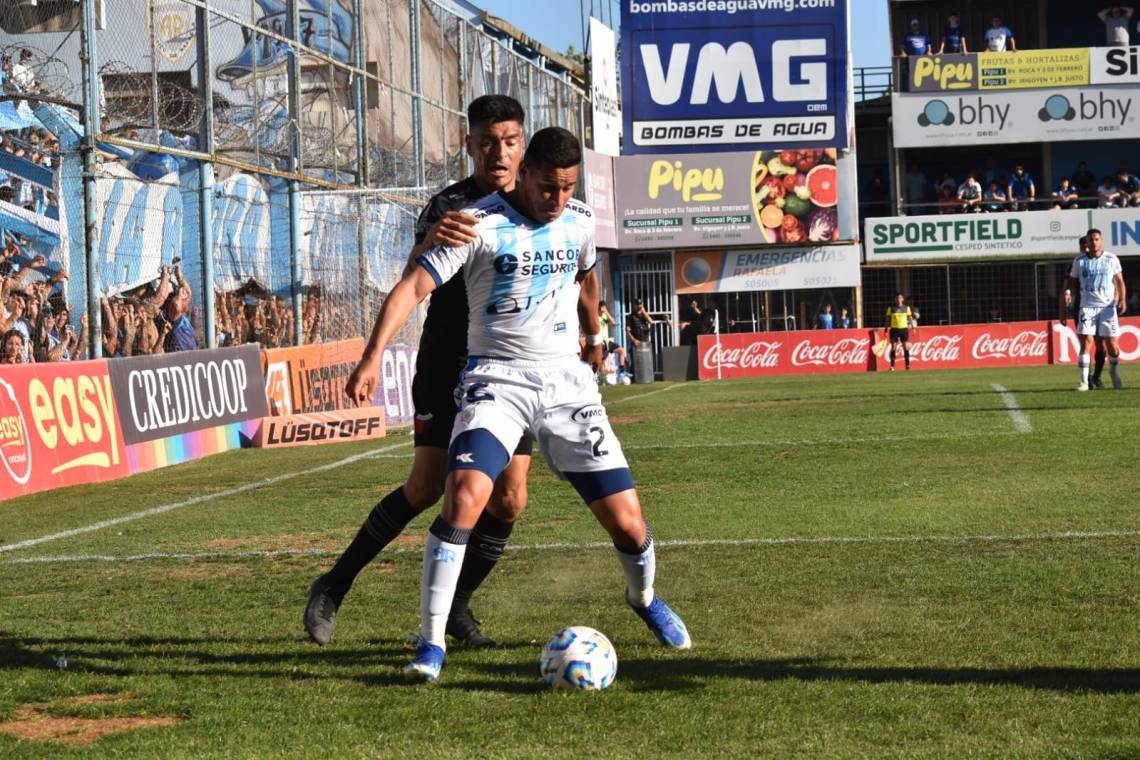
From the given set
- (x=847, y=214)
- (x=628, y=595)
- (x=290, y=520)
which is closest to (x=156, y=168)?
(x=290, y=520)

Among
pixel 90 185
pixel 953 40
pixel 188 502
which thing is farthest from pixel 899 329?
pixel 188 502

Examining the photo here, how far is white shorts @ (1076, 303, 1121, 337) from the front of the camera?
20.8m

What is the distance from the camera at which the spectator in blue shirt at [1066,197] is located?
1735 inches

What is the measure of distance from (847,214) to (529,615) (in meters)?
36.6

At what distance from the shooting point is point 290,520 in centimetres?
1041

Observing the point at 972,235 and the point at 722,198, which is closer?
the point at 722,198

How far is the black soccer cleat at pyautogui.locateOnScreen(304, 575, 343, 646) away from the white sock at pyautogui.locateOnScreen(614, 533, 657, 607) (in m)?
1.12

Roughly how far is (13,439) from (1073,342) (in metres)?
29.0

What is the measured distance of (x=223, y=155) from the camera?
63.9 ft

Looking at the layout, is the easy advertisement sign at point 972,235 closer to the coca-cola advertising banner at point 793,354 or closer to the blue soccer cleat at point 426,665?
the coca-cola advertising banner at point 793,354

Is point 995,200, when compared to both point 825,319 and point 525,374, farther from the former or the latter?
point 525,374

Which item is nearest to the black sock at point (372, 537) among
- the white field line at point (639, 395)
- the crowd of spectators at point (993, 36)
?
the white field line at point (639, 395)

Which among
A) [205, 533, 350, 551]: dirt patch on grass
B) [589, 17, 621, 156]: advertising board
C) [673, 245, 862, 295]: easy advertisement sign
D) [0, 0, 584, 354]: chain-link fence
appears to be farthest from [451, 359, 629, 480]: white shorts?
[673, 245, 862, 295]: easy advertisement sign

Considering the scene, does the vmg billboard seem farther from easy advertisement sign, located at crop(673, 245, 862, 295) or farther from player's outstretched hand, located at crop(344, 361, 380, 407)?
player's outstretched hand, located at crop(344, 361, 380, 407)
